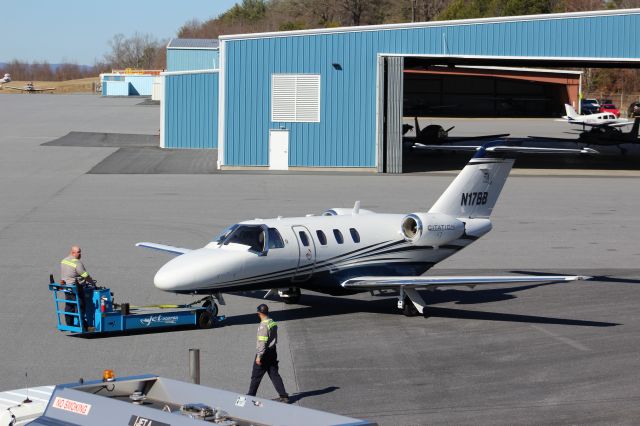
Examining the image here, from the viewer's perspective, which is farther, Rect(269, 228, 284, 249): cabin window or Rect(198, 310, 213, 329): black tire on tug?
Rect(269, 228, 284, 249): cabin window

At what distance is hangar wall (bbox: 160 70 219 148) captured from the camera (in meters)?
59.1

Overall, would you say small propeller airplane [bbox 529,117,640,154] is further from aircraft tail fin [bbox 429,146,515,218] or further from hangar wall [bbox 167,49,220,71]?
hangar wall [bbox 167,49,220,71]

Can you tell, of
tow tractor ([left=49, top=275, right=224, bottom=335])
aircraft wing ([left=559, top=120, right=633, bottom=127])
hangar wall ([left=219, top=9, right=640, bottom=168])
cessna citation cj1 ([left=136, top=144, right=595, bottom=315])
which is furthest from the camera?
aircraft wing ([left=559, top=120, right=633, bottom=127])

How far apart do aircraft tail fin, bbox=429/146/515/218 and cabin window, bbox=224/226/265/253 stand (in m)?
5.12

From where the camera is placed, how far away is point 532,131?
8450 cm

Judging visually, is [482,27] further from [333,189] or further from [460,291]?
[460,291]

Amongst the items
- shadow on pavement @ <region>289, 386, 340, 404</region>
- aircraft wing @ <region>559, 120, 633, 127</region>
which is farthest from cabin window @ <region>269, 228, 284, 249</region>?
aircraft wing @ <region>559, 120, 633, 127</region>

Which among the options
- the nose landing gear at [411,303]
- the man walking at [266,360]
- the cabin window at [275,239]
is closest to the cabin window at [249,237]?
the cabin window at [275,239]

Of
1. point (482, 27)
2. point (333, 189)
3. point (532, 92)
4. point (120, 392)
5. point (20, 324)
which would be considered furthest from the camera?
point (532, 92)

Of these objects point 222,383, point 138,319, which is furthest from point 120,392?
point 138,319

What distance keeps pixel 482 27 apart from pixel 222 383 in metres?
34.6

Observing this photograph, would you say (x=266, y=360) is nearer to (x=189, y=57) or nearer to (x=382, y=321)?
(x=382, y=321)

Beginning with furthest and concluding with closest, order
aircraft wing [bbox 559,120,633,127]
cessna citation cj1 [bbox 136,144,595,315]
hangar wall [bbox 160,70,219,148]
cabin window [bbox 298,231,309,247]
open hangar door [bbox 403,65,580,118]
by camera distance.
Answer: open hangar door [bbox 403,65,580,118], aircraft wing [bbox 559,120,633,127], hangar wall [bbox 160,70,219,148], cabin window [bbox 298,231,309,247], cessna citation cj1 [bbox 136,144,595,315]

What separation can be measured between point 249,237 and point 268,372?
215 inches
